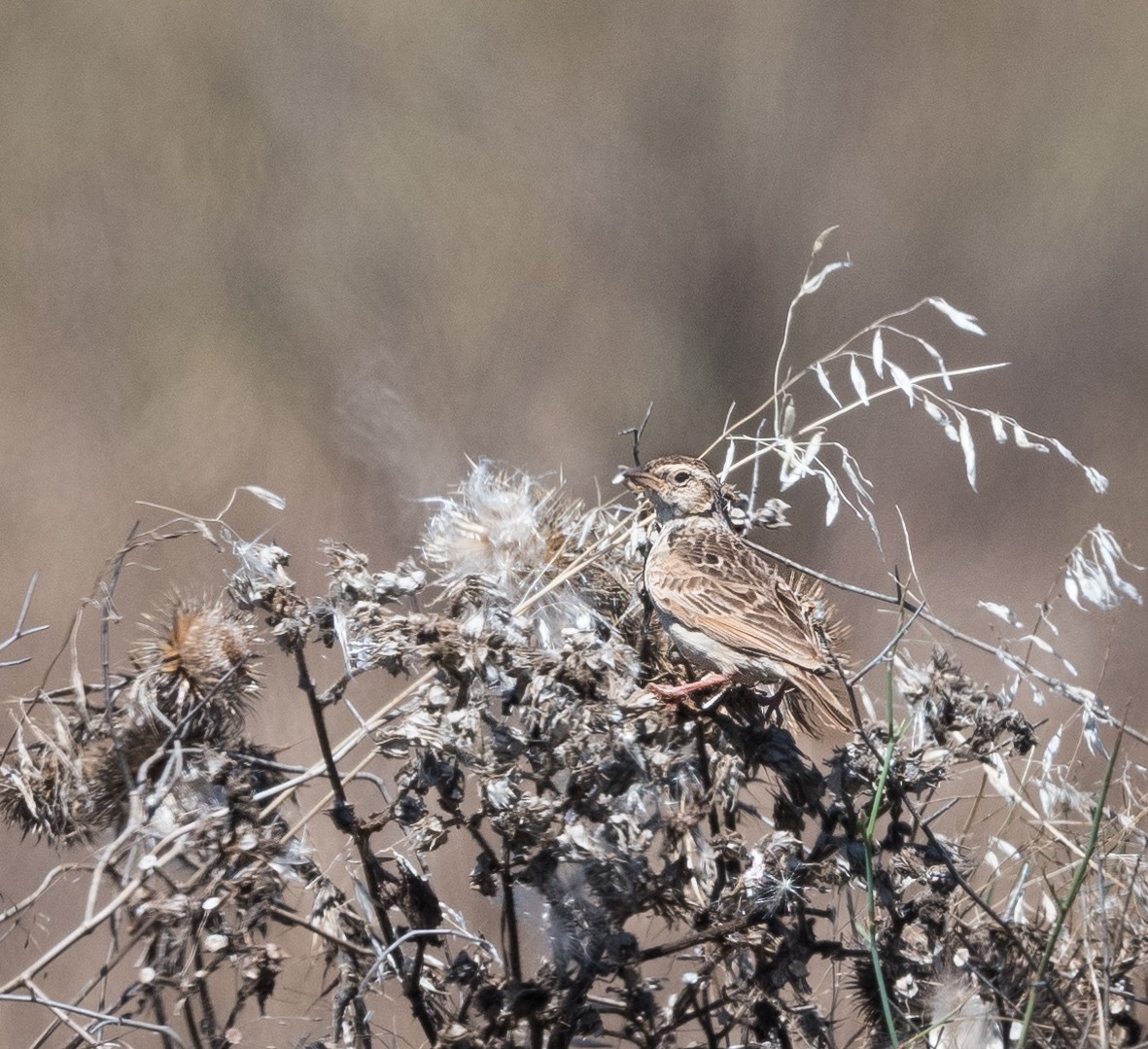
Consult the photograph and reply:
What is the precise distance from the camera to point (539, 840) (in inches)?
92.6

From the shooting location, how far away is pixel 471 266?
307 inches

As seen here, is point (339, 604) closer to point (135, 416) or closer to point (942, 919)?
point (942, 919)

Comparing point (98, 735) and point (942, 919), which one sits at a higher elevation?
point (98, 735)

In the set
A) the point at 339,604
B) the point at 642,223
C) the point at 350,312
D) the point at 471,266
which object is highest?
the point at 642,223

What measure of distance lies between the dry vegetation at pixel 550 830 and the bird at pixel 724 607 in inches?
A: 7.5

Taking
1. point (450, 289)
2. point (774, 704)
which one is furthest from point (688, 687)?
point (450, 289)

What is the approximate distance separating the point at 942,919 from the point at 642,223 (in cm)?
633

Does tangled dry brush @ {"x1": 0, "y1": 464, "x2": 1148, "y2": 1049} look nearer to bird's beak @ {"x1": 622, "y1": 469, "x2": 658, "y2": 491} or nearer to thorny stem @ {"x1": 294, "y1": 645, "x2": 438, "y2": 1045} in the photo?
thorny stem @ {"x1": 294, "y1": 645, "x2": 438, "y2": 1045}

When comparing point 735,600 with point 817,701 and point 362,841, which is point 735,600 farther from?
point 362,841

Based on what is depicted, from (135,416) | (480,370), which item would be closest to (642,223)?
(480,370)

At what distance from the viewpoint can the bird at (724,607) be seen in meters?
3.07

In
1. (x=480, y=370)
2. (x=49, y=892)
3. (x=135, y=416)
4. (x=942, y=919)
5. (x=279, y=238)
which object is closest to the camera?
(x=942, y=919)

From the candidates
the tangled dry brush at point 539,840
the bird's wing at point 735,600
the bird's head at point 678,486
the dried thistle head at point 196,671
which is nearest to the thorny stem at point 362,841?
the tangled dry brush at point 539,840

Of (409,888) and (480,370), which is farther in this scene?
(480,370)
